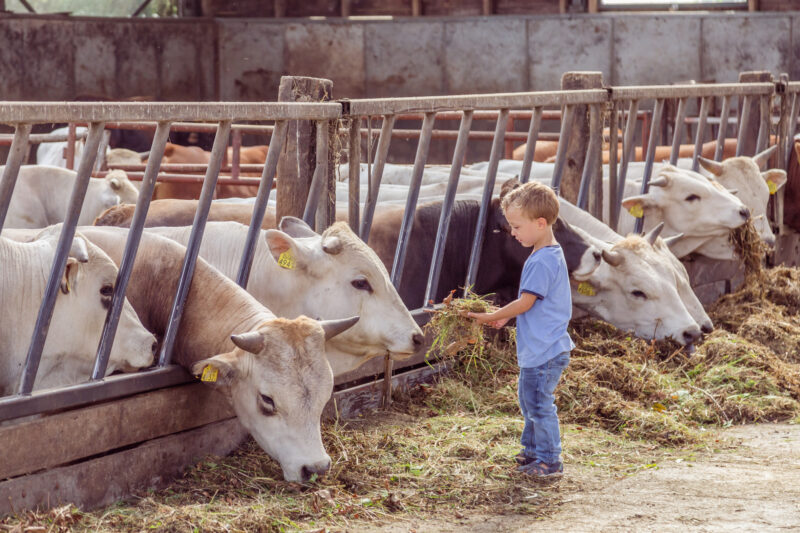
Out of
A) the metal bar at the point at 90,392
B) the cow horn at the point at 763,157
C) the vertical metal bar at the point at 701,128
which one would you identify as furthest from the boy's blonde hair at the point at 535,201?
the cow horn at the point at 763,157

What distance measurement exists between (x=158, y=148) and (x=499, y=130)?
239 cm

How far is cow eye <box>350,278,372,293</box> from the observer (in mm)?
4789

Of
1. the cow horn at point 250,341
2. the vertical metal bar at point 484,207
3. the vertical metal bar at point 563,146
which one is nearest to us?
the cow horn at point 250,341

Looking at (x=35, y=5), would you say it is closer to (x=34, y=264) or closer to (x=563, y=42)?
(x=563, y=42)

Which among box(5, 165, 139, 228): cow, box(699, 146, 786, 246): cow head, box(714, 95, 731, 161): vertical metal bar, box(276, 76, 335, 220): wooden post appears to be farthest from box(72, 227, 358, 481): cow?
box(714, 95, 731, 161): vertical metal bar

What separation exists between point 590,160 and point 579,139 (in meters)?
0.19

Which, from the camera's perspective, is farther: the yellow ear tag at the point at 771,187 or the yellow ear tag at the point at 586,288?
the yellow ear tag at the point at 771,187

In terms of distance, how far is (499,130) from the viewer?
6.23 metres

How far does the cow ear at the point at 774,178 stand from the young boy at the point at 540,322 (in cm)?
491

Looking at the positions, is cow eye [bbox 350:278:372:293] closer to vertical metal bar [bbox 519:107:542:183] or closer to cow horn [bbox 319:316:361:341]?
cow horn [bbox 319:316:361:341]

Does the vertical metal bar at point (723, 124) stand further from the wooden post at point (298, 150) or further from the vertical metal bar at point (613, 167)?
the wooden post at point (298, 150)

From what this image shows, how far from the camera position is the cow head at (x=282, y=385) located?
4074mm

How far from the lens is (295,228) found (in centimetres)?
503

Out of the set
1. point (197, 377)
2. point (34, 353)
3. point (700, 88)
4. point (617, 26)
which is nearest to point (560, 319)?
point (197, 377)
